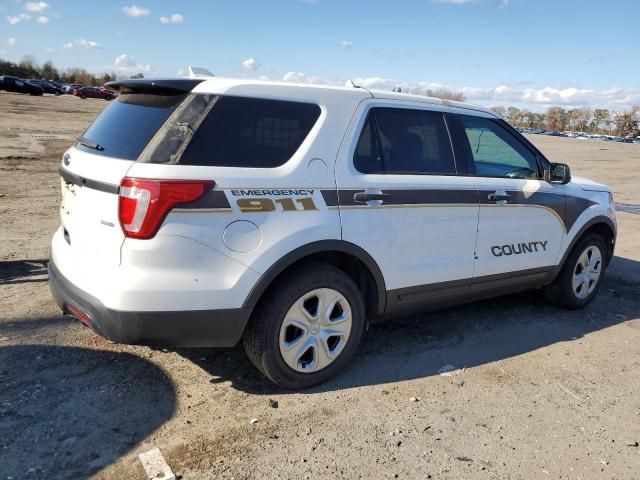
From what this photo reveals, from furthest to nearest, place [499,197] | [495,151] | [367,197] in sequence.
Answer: [495,151]
[499,197]
[367,197]

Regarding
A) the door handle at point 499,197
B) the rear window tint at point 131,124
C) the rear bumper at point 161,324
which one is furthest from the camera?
the door handle at point 499,197

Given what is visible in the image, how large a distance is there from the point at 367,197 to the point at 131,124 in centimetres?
149

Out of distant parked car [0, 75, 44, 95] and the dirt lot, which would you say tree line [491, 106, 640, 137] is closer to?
distant parked car [0, 75, 44, 95]

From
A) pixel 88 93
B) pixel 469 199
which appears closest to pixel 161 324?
pixel 469 199

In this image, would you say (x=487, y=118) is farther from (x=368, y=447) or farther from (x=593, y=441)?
(x=368, y=447)

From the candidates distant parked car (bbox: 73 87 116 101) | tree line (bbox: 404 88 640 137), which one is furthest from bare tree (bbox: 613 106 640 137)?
distant parked car (bbox: 73 87 116 101)

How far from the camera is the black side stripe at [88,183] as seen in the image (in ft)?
9.56

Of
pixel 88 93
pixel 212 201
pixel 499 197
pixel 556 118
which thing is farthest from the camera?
pixel 556 118

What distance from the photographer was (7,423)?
9.70 feet

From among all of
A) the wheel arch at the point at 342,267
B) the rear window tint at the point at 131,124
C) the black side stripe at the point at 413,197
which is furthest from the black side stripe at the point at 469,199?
the rear window tint at the point at 131,124

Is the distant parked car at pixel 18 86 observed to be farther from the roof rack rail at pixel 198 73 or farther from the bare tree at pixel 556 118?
the bare tree at pixel 556 118

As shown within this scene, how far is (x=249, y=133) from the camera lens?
3.18m

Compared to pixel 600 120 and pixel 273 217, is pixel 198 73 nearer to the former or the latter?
pixel 273 217

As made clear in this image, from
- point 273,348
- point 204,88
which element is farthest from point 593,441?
point 204,88
